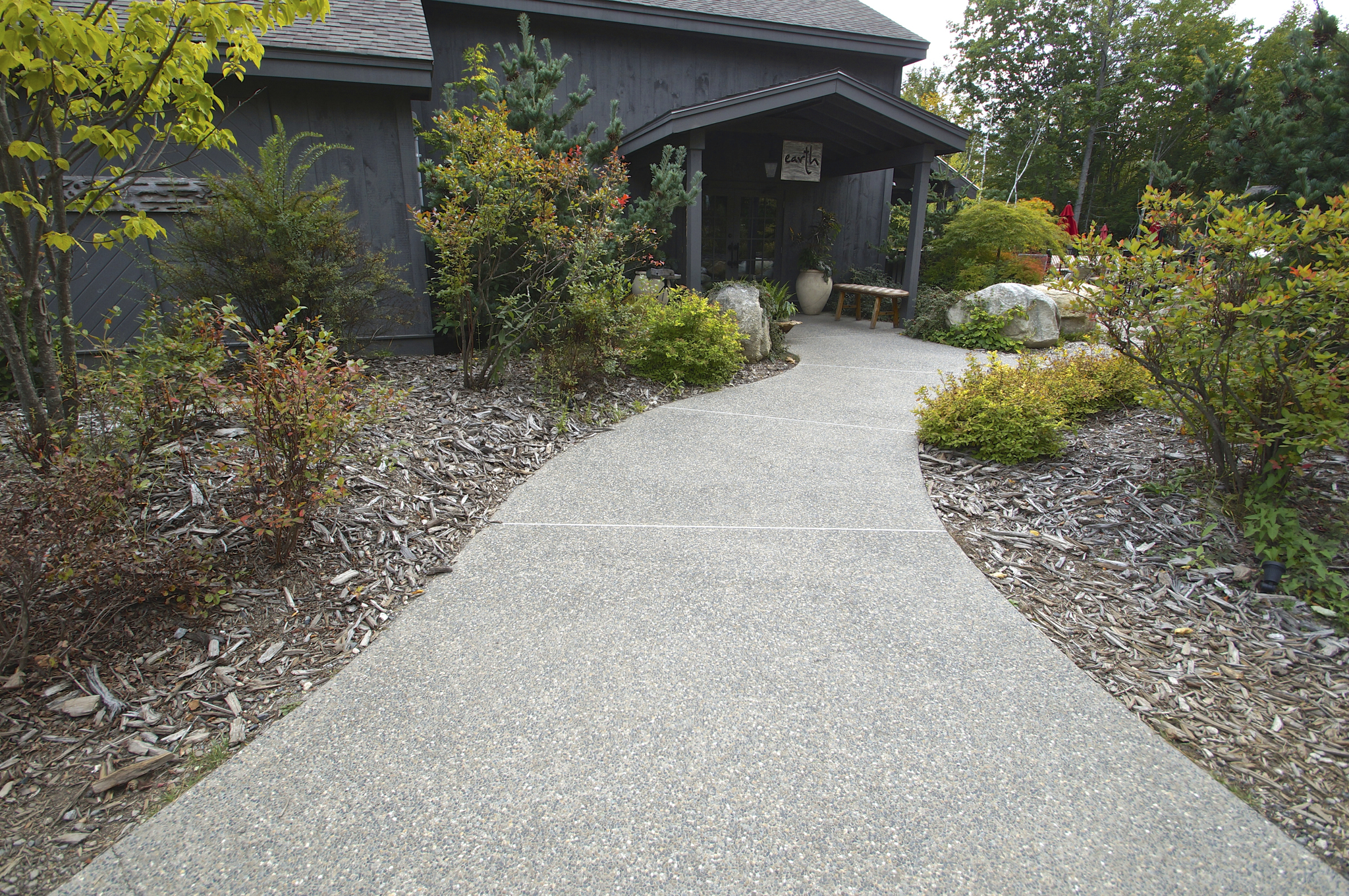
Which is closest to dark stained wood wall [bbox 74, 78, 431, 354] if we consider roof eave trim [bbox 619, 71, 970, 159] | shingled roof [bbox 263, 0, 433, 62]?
shingled roof [bbox 263, 0, 433, 62]

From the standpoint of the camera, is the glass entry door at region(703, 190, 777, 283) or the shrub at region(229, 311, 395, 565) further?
the glass entry door at region(703, 190, 777, 283)

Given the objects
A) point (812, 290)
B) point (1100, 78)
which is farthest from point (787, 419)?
point (1100, 78)

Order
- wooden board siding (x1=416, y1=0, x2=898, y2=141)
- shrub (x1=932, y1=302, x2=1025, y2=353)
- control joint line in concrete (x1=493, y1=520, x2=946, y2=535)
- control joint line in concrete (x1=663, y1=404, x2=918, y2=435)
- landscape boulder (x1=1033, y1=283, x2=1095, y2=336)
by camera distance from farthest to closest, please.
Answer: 1. landscape boulder (x1=1033, y1=283, x2=1095, y2=336)
2. shrub (x1=932, y1=302, x2=1025, y2=353)
3. wooden board siding (x1=416, y1=0, x2=898, y2=141)
4. control joint line in concrete (x1=663, y1=404, x2=918, y2=435)
5. control joint line in concrete (x1=493, y1=520, x2=946, y2=535)

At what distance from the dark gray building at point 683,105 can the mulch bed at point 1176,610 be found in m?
5.35

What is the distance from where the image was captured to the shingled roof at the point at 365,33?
6.29 m

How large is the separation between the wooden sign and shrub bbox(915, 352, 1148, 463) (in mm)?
6587

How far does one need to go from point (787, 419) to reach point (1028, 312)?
529cm

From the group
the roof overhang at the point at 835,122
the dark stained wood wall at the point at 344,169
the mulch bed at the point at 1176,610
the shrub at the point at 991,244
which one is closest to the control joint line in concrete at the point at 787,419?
the mulch bed at the point at 1176,610

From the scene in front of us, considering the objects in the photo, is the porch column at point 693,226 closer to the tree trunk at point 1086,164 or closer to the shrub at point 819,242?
the shrub at point 819,242

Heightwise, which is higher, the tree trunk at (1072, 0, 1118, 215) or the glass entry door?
the tree trunk at (1072, 0, 1118, 215)

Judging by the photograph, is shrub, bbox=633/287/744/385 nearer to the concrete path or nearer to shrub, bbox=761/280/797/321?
shrub, bbox=761/280/797/321

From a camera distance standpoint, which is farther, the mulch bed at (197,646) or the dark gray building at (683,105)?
the dark gray building at (683,105)

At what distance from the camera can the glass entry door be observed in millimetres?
12008

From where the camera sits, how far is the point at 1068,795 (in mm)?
2053
